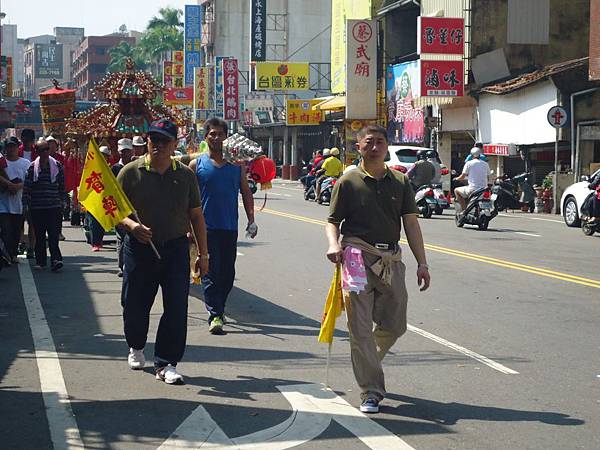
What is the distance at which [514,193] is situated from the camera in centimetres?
2989

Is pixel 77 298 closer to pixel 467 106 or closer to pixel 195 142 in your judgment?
pixel 195 142

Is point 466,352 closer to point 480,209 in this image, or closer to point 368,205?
point 368,205

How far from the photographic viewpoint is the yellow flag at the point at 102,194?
7.79m

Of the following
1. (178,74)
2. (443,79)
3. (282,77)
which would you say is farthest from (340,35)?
(178,74)

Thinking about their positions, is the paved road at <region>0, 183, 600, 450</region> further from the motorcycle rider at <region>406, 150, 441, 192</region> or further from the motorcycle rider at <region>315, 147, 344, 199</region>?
the motorcycle rider at <region>315, 147, 344, 199</region>

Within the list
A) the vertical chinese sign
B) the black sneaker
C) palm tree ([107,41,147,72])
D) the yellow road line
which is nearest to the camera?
the black sneaker

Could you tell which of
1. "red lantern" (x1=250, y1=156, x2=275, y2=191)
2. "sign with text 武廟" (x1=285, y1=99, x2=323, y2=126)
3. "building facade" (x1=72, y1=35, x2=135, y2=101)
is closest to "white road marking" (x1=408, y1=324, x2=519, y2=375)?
"red lantern" (x1=250, y1=156, x2=275, y2=191)

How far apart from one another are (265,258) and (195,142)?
2.14 metres

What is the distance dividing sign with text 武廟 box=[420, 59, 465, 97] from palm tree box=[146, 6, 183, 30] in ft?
244

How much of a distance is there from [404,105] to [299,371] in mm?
38326

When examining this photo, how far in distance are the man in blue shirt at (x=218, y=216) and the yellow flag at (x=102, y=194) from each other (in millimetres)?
1819

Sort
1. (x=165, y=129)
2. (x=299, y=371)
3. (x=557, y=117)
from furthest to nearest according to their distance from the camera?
(x=557, y=117), (x=299, y=371), (x=165, y=129)

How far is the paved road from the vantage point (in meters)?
6.36

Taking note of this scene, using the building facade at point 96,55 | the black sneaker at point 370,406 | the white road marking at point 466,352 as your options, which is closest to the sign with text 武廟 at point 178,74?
the building facade at point 96,55
